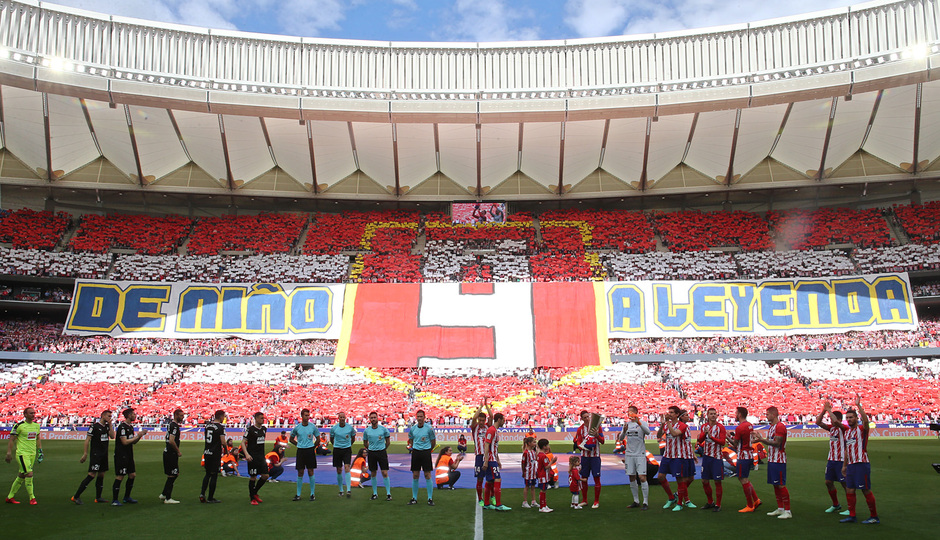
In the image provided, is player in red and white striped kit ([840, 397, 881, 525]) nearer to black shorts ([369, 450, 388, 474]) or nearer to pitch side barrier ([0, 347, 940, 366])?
black shorts ([369, 450, 388, 474])

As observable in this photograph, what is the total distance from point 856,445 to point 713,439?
1920 mm

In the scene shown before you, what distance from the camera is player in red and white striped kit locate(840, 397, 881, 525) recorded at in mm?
9266

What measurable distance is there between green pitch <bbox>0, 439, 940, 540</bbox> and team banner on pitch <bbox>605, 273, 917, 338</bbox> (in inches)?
950

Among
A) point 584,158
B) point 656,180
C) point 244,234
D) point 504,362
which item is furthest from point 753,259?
point 244,234

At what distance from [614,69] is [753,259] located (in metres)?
14.5

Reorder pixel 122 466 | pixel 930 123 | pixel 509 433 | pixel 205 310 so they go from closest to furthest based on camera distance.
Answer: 1. pixel 122 466
2. pixel 509 433
3. pixel 930 123
4. pixel 205 310

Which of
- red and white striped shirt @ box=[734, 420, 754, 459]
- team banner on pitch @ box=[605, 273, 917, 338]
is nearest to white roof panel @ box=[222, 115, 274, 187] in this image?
team banner on pitch @ box=[605, 273, 917, 338]

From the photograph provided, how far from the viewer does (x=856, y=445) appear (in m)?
9.41

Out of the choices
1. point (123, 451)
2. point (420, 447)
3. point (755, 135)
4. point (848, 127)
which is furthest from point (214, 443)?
point (848, 127)

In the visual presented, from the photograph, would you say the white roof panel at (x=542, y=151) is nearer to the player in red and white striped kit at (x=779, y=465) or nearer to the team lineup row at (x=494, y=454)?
the team lineup row at (x=494, y=454)

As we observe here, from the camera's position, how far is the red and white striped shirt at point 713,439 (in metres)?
10.4

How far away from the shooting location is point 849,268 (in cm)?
3975

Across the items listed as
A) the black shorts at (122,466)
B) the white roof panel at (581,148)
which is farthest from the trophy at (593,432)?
the white roof panel at (581,148)

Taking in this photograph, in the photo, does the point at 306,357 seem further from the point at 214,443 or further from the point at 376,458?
the point at 214,443
